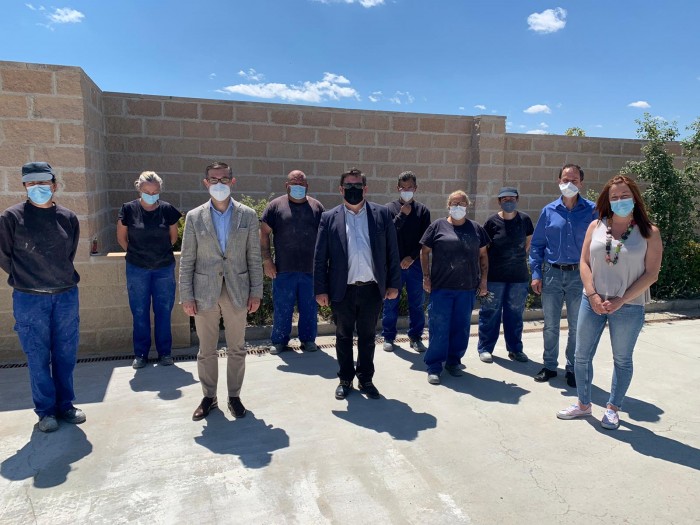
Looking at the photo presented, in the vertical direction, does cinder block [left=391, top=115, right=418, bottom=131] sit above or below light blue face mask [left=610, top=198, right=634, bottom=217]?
above

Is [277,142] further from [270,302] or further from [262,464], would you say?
[262,464]

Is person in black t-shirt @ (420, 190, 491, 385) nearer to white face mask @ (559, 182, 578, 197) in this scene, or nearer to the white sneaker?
white face mask @ (559, 182, 578, 197)

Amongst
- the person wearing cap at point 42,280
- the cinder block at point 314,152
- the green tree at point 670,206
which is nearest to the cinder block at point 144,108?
the cinder block at point 314,152

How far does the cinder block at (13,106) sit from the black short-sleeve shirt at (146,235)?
1315 mm

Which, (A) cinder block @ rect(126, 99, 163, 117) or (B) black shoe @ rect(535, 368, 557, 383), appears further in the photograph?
(A) cinder block @ rect(126, 99, 163, 117)

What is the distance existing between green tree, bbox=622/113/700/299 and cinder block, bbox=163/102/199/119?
23.2 feet

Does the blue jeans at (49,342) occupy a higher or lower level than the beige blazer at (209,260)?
lower

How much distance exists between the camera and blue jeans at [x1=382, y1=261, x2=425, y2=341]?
6125mm

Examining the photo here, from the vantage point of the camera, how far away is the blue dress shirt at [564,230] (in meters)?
4.98

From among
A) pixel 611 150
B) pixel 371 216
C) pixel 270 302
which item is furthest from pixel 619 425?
pixel 611 150

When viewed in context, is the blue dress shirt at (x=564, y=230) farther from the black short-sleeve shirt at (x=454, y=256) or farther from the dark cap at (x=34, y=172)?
the dark cap at (x=34, y=172)

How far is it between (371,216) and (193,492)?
258 centimetres

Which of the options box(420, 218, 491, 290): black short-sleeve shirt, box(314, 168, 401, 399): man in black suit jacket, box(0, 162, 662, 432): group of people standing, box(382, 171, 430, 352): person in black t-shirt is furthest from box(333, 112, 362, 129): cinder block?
box(314, 168, 401, 399): man in black suit jacket

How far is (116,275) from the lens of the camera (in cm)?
578
